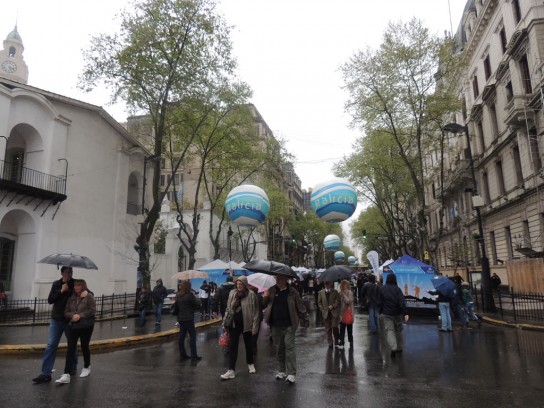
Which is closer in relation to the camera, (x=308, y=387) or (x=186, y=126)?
(x=308, y=387)

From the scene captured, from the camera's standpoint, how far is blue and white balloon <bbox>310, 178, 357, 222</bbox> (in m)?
11.7

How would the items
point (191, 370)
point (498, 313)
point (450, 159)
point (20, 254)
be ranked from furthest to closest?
point (450, 159), point (20, 254), point (498, 313), point (191, 370)

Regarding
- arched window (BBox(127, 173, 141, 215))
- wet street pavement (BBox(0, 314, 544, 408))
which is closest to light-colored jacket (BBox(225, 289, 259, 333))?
wet street pavement (BBox(0, 314, 544, 408))

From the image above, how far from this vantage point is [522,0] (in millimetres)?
24828

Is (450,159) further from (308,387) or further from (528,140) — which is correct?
(308,387)

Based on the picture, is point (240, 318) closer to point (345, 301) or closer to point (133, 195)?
point (345, 301)

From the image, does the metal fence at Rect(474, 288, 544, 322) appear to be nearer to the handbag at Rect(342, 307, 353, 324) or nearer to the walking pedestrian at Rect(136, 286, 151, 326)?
the handbag at Rect(342, 307, 353, 324)

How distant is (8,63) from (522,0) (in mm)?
99545

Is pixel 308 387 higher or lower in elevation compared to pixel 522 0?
lower

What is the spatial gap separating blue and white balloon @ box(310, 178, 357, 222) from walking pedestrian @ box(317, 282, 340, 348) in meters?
2.48

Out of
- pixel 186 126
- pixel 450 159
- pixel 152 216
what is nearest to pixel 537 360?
pixel 152 216

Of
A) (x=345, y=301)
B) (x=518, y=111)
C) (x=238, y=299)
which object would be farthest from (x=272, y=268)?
(x=518, y=111)

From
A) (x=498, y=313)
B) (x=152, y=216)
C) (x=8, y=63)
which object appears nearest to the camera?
(x=498, y=313)

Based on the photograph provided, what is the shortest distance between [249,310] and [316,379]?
66.8 inches
